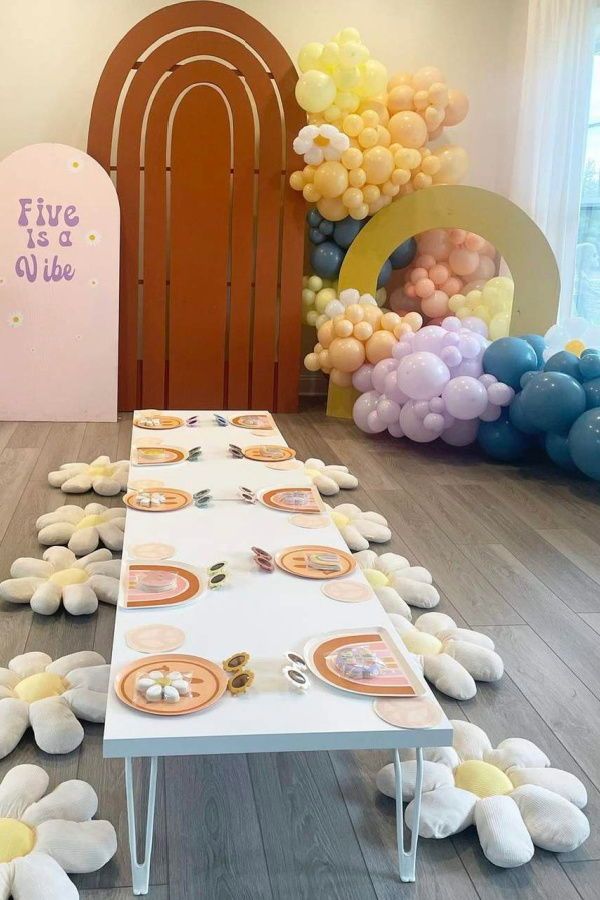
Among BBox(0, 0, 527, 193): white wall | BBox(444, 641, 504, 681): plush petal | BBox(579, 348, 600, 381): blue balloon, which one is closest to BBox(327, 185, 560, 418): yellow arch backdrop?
BBox(0, 0, 527, 193): white wall

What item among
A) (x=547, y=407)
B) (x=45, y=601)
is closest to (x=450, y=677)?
(x=45, y=601)

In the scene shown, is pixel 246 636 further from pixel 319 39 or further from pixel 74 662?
pixel 319 39

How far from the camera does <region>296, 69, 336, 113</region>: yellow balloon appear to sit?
450 centimetres

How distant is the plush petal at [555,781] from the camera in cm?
184

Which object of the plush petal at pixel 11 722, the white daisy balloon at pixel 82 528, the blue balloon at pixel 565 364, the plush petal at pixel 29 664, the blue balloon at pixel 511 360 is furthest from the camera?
the blue balloon at pixel 511 360

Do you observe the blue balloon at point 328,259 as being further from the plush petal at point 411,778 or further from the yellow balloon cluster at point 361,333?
the plush petal at point 411,778

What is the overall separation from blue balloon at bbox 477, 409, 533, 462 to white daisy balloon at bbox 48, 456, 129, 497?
1.62 m

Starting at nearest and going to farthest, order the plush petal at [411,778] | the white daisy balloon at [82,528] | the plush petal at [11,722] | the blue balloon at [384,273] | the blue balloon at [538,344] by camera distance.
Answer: the plush petal at [411,778] → the plush petal at [11,722] → the white daisy balloon at [82,528] → the blue balloon at [538,344] → the blue balloon at [384,273]

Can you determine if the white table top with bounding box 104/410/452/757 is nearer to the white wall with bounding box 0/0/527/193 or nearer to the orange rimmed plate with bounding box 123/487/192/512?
the orange rimmed plate with bounding box 123/487/192/512

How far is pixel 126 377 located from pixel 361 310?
4.35 ft

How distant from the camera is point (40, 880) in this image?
4.99 feet

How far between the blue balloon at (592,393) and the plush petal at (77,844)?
281 centimetres

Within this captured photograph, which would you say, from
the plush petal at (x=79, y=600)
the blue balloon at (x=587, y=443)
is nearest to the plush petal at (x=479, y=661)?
the plush petal at (x=79, y=600)

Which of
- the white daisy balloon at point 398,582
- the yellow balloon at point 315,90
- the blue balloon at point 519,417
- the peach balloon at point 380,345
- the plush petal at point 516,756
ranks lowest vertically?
the plush petal at point 516,756
